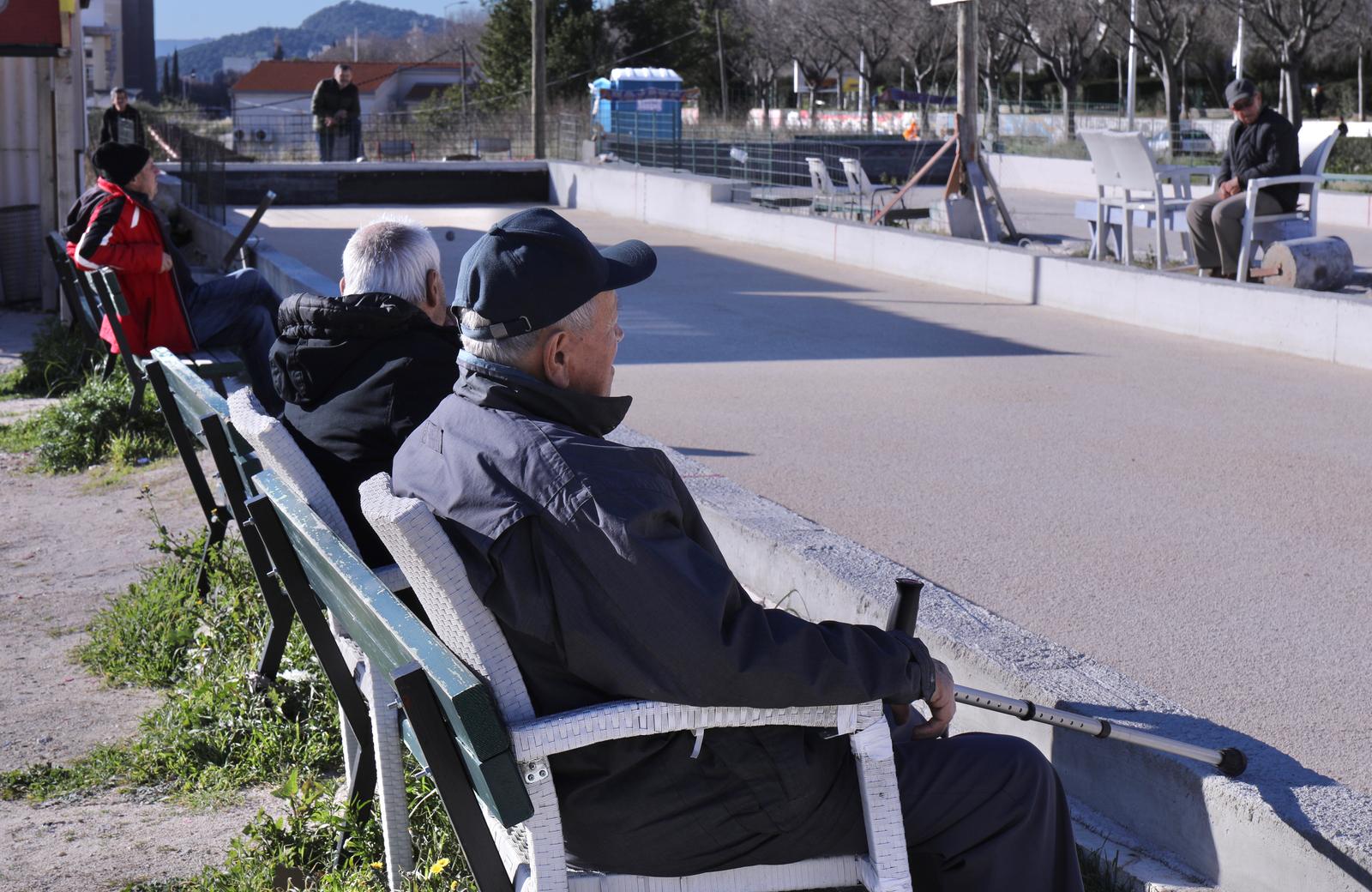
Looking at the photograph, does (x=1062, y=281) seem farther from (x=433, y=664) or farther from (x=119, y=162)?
(x=433, y=664)

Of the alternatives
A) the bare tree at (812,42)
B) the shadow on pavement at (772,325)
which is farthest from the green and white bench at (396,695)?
the bare tree at (812,42)

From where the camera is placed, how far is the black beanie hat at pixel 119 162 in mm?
7918

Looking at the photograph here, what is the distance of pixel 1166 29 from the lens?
50875 mm

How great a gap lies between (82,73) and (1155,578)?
980cm

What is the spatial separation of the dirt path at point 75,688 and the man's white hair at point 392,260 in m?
1.39

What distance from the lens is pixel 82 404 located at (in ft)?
26.5

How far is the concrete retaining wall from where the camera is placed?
8.95 m

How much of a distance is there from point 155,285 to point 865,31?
2780 inches

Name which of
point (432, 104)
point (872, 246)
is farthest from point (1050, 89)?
point (872, 246)

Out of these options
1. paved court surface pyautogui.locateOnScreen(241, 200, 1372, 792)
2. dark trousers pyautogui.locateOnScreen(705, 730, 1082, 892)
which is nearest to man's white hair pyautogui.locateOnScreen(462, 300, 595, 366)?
dark trousers pyautogui.locateOnScreen(705, 730, 1082, 892)

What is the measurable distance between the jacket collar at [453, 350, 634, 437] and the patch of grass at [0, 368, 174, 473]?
222 inches

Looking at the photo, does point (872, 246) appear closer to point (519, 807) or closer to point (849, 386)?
point (849, 386)

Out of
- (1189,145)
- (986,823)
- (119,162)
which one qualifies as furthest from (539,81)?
(986,823)

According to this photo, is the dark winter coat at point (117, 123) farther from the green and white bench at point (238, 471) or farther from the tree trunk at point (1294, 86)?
the tree trunk at point (1294, 86)
